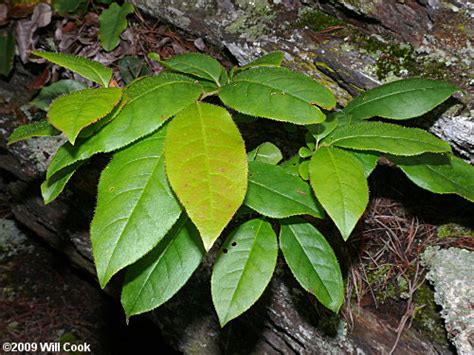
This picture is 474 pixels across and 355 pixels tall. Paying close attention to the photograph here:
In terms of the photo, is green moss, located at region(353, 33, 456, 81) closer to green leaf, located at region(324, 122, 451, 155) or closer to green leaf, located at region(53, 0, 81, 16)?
green leaf, located at region(324, 122, 451, 155)

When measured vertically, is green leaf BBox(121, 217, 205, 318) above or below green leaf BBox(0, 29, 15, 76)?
above

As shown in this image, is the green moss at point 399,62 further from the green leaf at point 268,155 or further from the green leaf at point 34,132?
the green leaf at point 34,132

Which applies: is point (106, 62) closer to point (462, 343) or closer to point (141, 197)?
point (141, 197)

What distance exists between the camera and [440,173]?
182cm

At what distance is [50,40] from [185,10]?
1189 mm

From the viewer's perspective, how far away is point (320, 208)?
1574 mm

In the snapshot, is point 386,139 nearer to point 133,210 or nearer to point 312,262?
point 312,262

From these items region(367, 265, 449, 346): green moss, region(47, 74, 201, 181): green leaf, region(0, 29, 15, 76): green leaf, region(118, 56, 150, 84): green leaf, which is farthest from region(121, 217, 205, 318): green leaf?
region(0, 29, 15, 76): green leaf

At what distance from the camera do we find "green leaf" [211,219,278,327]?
1.55m

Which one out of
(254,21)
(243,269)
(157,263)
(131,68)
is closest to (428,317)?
(243,269)

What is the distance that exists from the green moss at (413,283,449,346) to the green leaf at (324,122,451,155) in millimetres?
941

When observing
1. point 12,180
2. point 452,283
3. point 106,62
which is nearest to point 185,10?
point 106,62

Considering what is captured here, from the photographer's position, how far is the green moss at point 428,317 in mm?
2061

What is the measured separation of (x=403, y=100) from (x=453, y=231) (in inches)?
31.3
